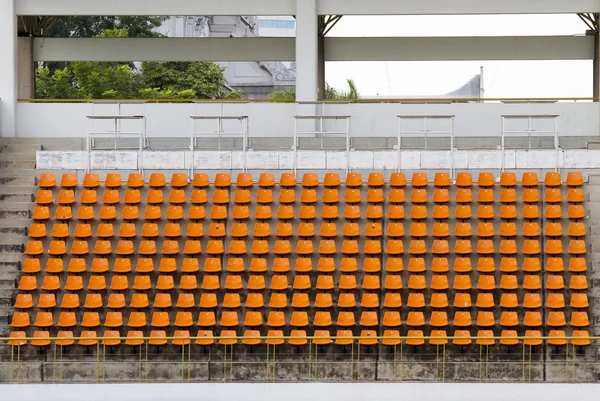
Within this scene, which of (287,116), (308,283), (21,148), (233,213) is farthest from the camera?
(287,116)

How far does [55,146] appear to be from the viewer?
61.1ft

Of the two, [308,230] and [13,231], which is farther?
[13,231]

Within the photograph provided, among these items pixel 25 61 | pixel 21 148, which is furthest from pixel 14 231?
pixel 25 61

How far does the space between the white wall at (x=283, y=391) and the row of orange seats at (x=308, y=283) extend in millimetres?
2842

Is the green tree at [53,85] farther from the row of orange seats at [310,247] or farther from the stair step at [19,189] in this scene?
the row of orange seats at [310,247]

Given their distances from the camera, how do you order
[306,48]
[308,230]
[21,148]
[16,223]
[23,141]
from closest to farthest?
[308,230] → [16,223] → [21,148] → [23,141] → [306,48]

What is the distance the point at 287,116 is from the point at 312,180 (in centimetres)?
355

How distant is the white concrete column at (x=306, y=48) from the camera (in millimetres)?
19562

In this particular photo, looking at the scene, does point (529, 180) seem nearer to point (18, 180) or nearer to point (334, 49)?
point (334, 49)

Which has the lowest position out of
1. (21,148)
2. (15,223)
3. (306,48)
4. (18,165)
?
(15,223)

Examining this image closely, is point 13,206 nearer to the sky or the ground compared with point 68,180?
nearer to the ground

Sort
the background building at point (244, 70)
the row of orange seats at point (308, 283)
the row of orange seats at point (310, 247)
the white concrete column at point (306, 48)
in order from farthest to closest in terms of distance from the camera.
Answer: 1. the background building at point (244, 70)
2. the white concrete column at point (306, 48)
3. the row of orange seats at point (310, 247)
4. the row of orange seats at point (308, 283)

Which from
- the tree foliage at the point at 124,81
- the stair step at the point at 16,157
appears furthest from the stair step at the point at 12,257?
the tree foliage at the point at 124,81

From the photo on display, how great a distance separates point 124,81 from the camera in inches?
1597
